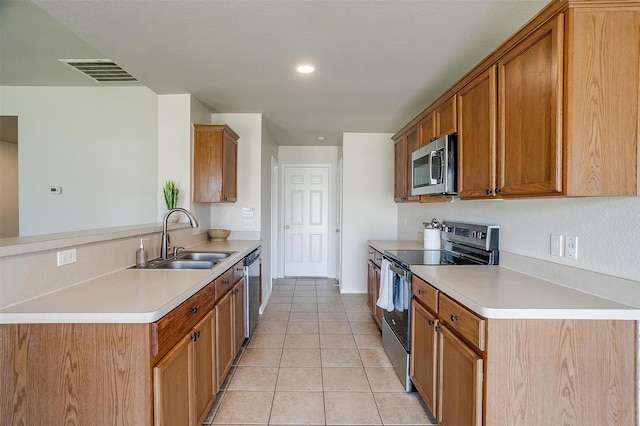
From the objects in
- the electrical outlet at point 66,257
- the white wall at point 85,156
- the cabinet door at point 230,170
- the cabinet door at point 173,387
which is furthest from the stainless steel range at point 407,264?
the white wall at point 85,156

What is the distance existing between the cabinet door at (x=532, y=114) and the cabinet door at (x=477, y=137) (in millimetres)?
63

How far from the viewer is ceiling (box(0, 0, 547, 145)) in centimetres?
174

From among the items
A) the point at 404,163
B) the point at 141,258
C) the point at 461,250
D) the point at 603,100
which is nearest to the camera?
the point at 603,100

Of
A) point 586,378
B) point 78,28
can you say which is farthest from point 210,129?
point 586,378

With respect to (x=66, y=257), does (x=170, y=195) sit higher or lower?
higher

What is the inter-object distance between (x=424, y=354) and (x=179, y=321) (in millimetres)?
1402

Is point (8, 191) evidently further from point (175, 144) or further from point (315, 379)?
point (315, 379)

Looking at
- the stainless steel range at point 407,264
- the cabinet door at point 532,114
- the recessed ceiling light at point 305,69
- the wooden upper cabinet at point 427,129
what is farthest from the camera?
the wooden upper cabinet at point 427,129

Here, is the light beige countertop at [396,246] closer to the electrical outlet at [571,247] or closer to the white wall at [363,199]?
the white wall at [363,199]

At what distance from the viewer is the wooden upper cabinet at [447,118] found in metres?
2.26

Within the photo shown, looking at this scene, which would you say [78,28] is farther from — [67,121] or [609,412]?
[609,412]

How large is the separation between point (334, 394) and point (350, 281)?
8.43 feet

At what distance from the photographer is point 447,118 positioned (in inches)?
94.4

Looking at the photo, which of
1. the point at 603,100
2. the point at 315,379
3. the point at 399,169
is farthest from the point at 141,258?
the point at 399,169
